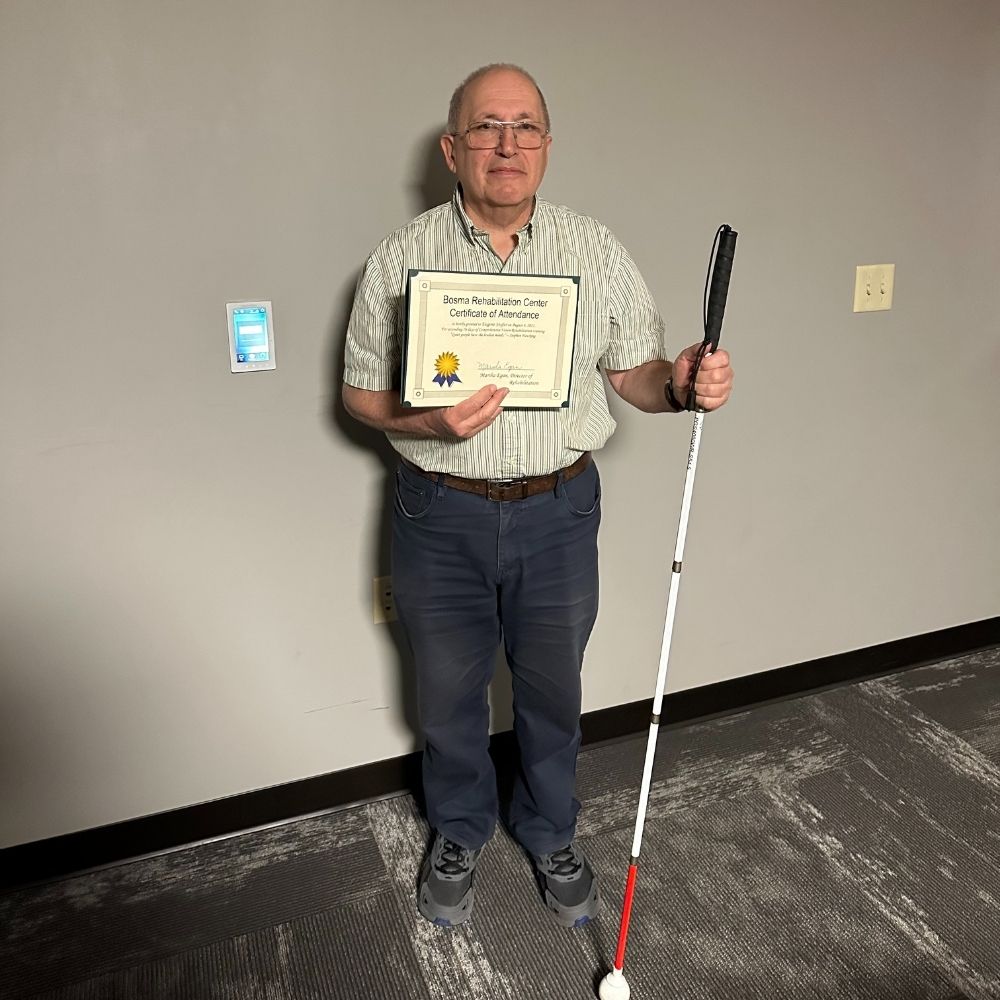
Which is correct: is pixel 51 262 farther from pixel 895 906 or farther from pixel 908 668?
pixel 908 668

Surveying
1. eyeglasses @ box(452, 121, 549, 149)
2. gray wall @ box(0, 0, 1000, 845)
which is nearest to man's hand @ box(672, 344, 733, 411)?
eyeglasses @ box(452, 121, 549, 149)

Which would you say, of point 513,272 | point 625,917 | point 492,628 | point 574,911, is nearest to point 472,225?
point 513,272

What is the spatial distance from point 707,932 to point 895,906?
0.42 metres

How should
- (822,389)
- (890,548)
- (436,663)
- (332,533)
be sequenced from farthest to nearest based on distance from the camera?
1. (890,548)
2. (822,389)
3. (332,533)
4. (436,663)

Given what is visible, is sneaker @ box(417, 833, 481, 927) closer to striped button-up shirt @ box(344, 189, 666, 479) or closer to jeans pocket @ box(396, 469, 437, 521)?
jeans pocket @ box(396, 469, 437, 521)

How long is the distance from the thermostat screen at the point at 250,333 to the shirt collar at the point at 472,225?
18.4 inches

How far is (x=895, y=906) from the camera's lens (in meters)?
1.95

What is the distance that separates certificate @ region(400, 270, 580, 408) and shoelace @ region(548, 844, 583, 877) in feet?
3.35

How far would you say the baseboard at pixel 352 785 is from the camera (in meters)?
2.04

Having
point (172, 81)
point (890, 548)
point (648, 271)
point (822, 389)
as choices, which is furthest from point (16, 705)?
point (890, 548)

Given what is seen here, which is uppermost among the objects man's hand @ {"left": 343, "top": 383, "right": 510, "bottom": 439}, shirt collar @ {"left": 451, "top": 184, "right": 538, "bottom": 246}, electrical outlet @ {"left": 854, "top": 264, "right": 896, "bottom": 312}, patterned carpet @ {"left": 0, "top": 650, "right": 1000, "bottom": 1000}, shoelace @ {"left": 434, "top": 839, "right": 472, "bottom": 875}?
shirt collar @ {"left": 451, "top": 184, "right": 538, "bottom": 246}

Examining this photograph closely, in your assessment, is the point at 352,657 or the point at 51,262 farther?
the point at 352,657

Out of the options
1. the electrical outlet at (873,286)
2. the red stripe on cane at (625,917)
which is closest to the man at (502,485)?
the red stripe on cane at (625,917)

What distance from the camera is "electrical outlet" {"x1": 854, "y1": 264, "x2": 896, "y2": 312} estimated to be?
240 cm
